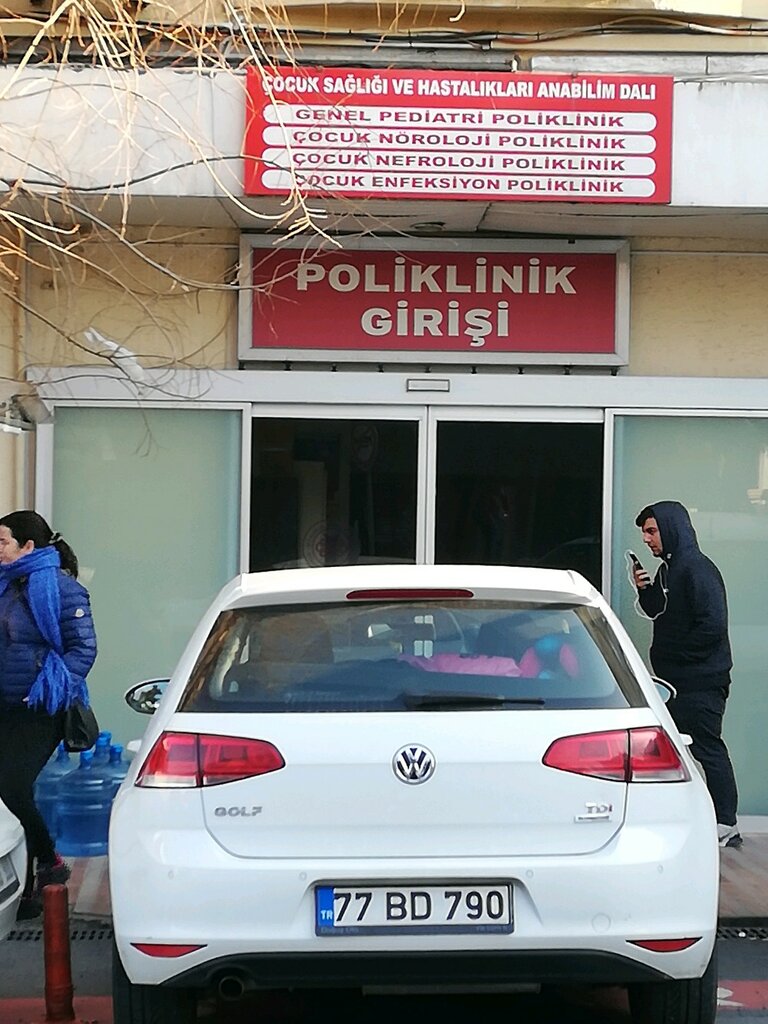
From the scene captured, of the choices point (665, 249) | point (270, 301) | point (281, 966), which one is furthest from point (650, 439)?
point (281, 966)

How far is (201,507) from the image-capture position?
897 cm

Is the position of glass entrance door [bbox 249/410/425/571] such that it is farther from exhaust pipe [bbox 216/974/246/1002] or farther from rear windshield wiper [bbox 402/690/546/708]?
exhaust pipe [bbox 216/974/246/1002]

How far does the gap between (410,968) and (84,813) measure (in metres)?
4.07

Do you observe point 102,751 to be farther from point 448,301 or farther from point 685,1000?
point 685,1000

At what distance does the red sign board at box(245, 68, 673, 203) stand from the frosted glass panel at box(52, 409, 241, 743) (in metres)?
1.78

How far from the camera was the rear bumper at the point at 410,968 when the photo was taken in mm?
4027

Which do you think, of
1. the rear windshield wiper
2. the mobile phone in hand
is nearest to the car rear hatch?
the rear windshield wiper

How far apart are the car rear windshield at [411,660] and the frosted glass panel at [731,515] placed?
443cm

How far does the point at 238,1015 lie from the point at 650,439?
4.86 m

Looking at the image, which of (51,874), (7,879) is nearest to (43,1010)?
(7,879)

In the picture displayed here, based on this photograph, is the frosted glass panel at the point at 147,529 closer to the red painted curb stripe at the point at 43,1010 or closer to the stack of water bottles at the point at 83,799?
the stack of water bottles at the point at 83,799

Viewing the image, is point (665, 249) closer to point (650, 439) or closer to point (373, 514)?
point (650, 439)

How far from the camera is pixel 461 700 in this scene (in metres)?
4.24

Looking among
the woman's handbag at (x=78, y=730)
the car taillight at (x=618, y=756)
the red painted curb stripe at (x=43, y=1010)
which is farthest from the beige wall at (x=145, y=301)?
the car taillight at (x=618, y=756)
